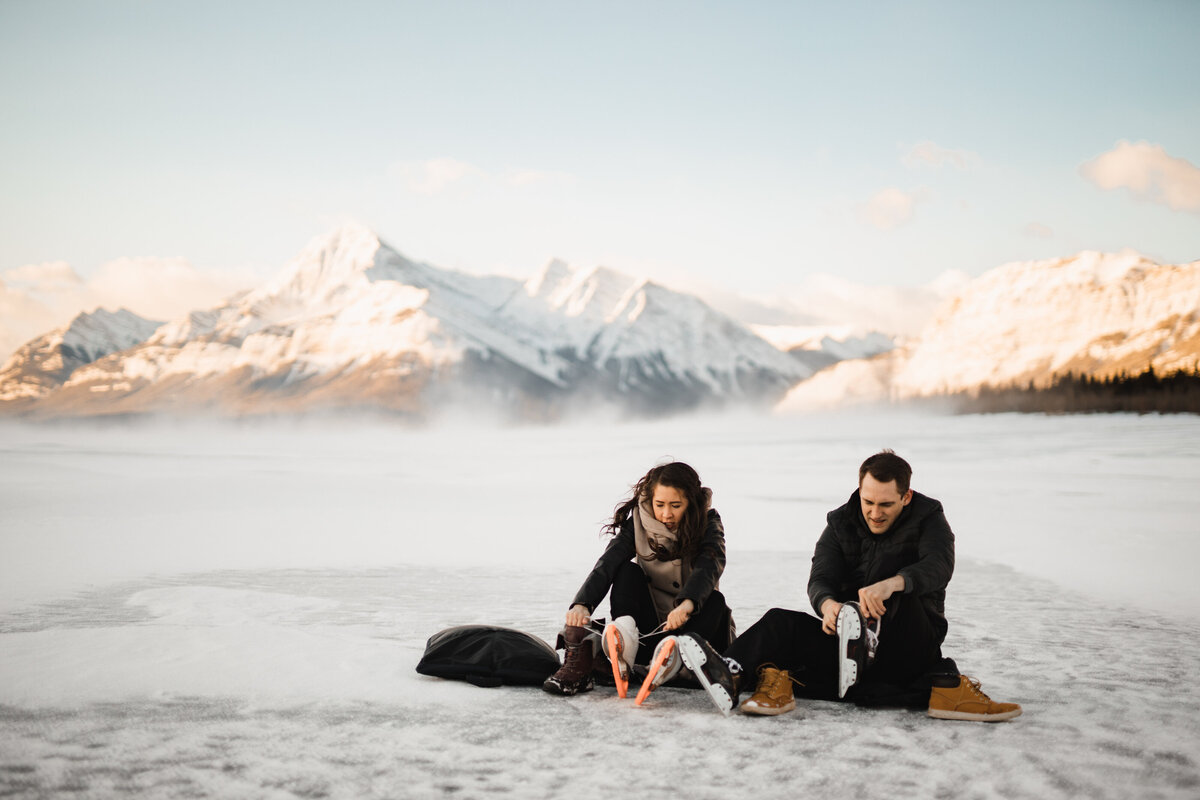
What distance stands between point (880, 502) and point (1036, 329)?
11221cm

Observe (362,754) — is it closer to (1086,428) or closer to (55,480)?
(55,480)

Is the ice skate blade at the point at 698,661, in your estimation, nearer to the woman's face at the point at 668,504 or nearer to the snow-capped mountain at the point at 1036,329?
the woman's face at the point at 668,504

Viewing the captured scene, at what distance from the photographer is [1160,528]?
647 inches

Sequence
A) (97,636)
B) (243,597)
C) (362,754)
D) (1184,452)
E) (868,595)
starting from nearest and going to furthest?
1. (362,754)
2. (868,595)
3. (97,636)
4. (243,597)
5. (1184,452)

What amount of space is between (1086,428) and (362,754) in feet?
162

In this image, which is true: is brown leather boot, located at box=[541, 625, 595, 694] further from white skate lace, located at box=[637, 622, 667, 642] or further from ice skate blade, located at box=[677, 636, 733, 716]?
ice skate blade, located at box=[677, 636, 733, 716]

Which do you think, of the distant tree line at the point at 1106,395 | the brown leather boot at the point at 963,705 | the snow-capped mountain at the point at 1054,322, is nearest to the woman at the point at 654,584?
the brown leather boot at the point at 963,705

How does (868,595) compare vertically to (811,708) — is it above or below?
above

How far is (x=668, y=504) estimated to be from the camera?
555 cm

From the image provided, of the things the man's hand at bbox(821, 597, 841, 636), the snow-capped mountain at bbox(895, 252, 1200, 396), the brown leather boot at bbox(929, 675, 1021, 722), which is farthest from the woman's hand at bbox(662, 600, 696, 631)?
the snow-capped mountain at bbox(895, 252, 1200, 396)

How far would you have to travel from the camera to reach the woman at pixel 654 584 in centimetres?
543

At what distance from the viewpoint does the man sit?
501cm

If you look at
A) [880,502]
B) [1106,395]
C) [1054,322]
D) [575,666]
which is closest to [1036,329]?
[1054,322]

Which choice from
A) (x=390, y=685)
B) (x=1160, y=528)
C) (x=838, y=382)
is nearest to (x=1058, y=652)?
(x=390, y=685)
